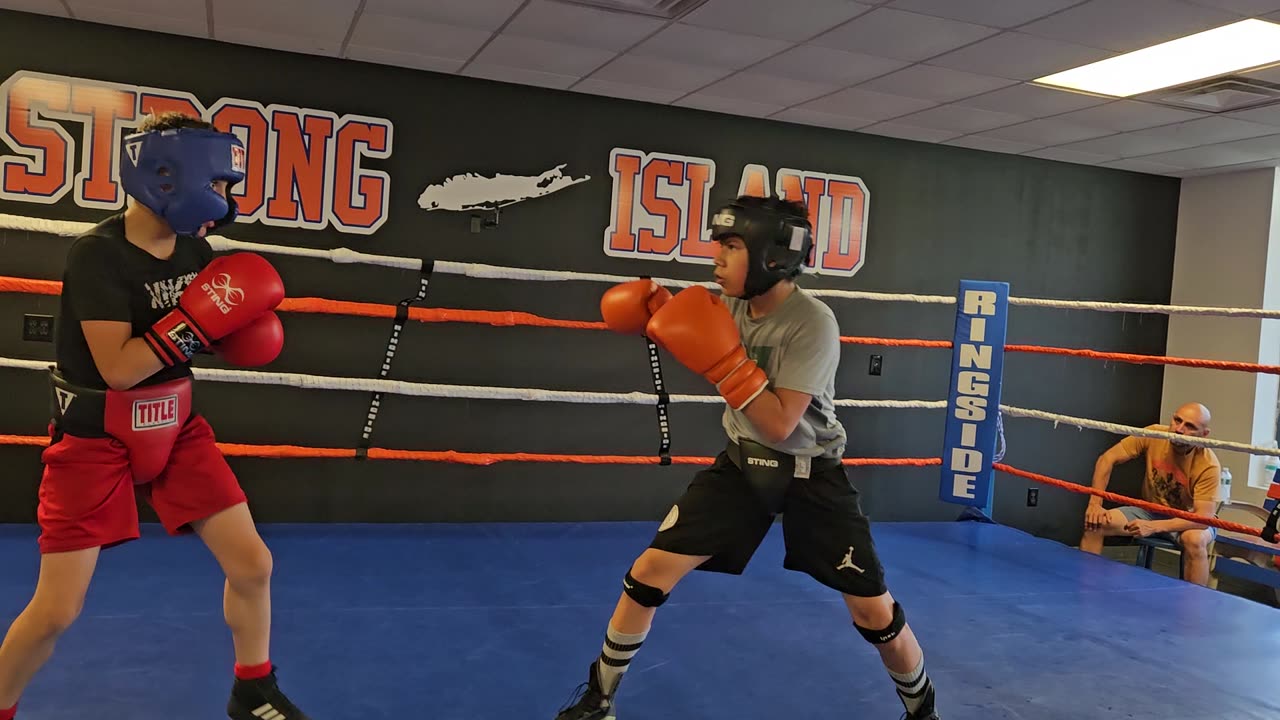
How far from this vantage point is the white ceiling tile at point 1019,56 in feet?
10.7

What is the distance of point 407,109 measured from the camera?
3967 mm

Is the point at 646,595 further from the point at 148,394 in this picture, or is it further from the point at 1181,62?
the point at 1181,62

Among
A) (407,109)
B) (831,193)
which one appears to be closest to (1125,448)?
(831,193)

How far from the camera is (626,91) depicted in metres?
4.15

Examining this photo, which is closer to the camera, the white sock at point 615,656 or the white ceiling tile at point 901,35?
the white sock at point 615,656

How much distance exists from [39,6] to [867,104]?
319 centimetres

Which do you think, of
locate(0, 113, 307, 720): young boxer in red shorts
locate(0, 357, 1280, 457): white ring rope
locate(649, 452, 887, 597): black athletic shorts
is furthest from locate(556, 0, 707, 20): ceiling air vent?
locate(649, 452, 887, 597): black athletic shorts

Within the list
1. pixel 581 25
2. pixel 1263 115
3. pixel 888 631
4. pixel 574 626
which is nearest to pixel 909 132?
pixel 1263 115

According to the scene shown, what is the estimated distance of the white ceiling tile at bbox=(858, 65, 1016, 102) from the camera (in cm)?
365

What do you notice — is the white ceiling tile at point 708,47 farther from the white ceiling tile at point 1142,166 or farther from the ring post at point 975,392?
the white ceiling tile at point 1142,166

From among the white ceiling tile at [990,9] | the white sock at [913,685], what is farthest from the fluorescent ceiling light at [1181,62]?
the white sock at [913,685]

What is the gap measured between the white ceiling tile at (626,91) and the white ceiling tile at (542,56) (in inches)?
5.8

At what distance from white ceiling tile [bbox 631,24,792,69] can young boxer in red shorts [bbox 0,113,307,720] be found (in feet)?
6.58

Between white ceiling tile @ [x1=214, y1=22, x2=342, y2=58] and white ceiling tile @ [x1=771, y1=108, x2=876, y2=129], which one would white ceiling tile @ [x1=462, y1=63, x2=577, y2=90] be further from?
white ceiling tile @ [x1=771, y1=108, x2=876, y2=129]
